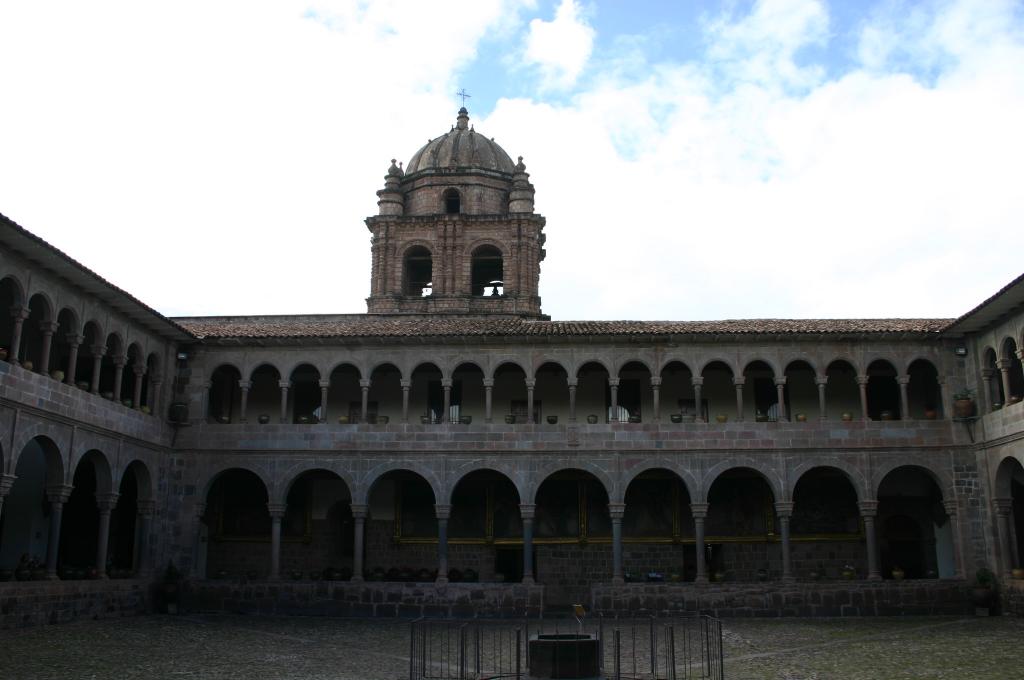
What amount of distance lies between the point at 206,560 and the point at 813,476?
17.4 m

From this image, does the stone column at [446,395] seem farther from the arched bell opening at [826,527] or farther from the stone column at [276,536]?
the arched bell opening at [826,527]

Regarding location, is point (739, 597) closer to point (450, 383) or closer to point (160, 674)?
point (450, 383)

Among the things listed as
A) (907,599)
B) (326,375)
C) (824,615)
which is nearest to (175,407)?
(326,375)

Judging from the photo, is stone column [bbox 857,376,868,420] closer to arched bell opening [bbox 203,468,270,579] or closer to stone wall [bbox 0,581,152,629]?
arched bell opening [bbox 203,468,270,579]

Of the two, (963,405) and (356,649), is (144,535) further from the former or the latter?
(963,405)

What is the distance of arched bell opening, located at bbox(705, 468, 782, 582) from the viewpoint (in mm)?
28781

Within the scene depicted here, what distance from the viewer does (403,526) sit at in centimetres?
2959

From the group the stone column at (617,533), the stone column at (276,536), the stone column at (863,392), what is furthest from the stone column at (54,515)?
the stone column at (863,392)

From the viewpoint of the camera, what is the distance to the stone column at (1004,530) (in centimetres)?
2512

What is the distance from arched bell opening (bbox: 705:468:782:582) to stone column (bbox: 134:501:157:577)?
14993mm

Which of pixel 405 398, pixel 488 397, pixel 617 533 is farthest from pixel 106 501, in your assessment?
pixel 617 533

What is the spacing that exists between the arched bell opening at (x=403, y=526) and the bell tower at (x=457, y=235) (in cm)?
809

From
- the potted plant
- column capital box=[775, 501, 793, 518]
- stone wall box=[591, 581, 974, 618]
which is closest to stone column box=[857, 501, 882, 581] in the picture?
stone wall box=[591, 581, 974, 618]

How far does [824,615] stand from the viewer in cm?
2536
